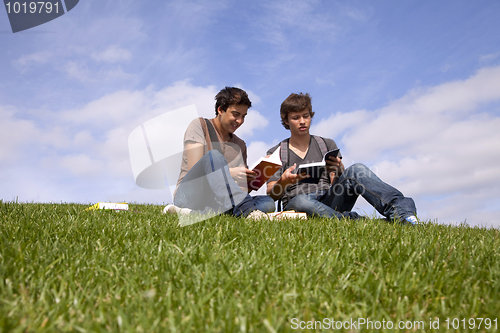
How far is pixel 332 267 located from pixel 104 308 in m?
1.18

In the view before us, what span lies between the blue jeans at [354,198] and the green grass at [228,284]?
1508 mm

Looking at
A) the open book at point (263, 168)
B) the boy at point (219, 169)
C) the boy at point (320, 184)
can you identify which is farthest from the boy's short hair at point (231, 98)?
the open book at point (263, 168)

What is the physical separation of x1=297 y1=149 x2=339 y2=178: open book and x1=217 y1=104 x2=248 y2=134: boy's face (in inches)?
45.4

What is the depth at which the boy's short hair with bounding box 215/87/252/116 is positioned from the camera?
481cm

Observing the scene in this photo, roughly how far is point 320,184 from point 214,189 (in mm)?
1691

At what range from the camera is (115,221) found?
331 cm

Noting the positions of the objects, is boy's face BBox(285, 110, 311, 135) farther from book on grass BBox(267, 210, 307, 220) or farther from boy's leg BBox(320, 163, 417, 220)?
book on grass BBox(267, 210, 307, 220)

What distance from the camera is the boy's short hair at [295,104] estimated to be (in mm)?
4977

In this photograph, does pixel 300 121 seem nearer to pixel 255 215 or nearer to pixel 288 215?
pixel 288 215

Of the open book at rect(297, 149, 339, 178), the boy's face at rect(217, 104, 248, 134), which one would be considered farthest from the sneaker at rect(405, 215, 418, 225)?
the boy's face at rect(217, 104, 248, 134)

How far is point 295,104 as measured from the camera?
4.98 metres

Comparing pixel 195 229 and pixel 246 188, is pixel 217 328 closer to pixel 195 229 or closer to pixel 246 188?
pixel 195 229

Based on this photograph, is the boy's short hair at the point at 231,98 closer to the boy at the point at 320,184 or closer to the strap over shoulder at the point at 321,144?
the boy at the point at 320,184

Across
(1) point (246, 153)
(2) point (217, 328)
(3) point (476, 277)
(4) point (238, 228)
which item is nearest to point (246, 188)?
(1) point (246, 153)
